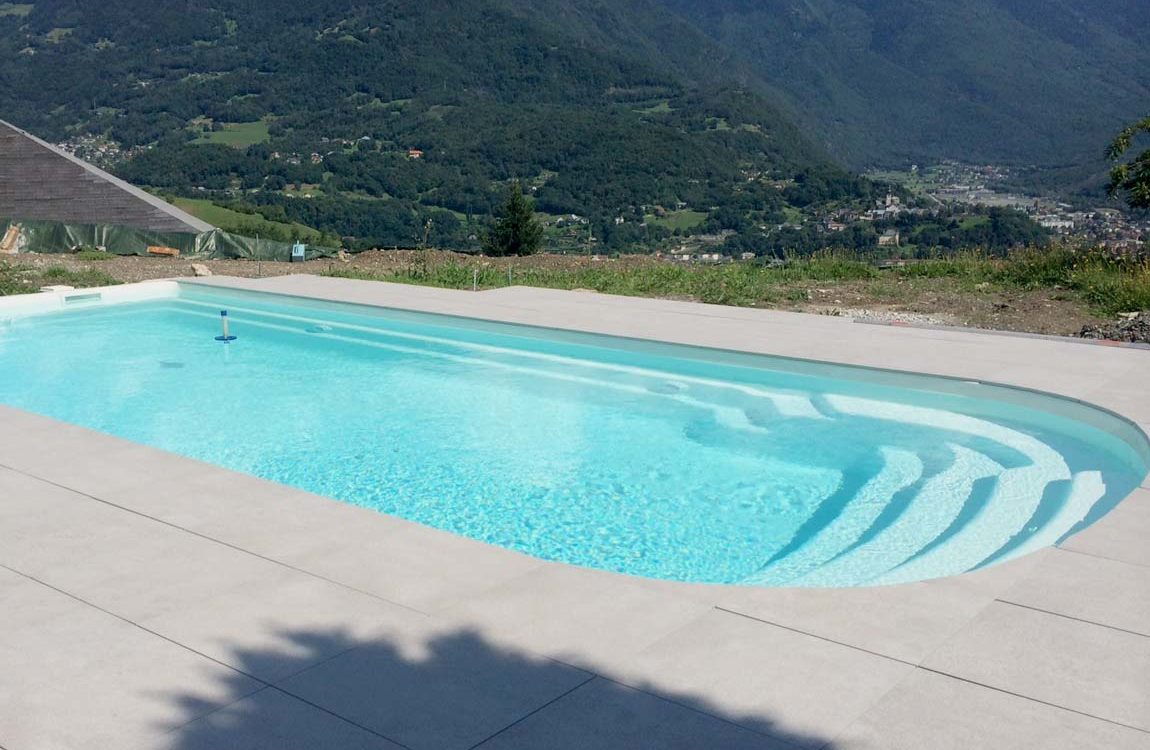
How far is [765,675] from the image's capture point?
319cm

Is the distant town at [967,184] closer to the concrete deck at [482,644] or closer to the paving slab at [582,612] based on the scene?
the concrete deck at [482,644]

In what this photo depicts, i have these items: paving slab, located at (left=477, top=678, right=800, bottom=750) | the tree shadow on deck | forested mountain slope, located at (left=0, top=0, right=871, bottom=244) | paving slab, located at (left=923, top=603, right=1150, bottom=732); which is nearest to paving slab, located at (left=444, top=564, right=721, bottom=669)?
the tree shadow on deck

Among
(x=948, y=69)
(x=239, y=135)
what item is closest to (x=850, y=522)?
(x=239, y=135)

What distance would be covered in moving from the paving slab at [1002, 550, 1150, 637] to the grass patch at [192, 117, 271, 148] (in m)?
80.8

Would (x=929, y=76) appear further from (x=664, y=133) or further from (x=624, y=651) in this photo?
(x=624, y=651)

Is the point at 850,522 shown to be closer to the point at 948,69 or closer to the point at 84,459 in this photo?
the point at 84,459

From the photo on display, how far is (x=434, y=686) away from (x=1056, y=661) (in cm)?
197

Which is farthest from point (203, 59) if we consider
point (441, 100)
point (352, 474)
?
point (352, 474)

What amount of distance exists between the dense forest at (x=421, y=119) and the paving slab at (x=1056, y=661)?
22.1 metres

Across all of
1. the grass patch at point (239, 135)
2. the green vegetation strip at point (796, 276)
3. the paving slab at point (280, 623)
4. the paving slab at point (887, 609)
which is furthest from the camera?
the grass patch at point (239, 135)

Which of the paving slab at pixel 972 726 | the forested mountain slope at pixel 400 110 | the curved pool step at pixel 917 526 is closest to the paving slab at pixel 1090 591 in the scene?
the paving slab at pixel 972 726

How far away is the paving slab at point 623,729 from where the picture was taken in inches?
111

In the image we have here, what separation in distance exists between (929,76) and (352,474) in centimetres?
17865

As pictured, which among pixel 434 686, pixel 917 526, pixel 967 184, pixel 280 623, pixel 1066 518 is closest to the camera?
pixel 434 686
